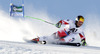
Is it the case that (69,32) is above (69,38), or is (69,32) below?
above

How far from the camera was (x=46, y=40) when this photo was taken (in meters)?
9.20

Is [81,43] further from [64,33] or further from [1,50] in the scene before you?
[1,50]

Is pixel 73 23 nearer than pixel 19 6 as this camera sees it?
Yes

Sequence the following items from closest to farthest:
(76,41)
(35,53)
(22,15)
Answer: (35,53), (76,41), (22,15)

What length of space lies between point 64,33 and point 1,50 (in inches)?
176

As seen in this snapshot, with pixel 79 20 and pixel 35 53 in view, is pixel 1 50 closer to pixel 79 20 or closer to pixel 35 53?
pixel 35 53

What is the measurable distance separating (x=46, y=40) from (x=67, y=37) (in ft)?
3.29

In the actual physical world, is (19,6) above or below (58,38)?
above

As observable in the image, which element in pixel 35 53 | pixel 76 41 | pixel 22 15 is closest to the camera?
pixel 35 53

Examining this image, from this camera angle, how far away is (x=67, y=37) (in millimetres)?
9125

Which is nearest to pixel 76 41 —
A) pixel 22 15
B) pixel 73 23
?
pixel 73 23

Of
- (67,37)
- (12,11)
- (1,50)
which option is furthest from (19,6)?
(1,50)

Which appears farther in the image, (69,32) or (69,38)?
(69,32)

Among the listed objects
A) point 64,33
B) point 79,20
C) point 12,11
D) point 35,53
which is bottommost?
point 35,53
